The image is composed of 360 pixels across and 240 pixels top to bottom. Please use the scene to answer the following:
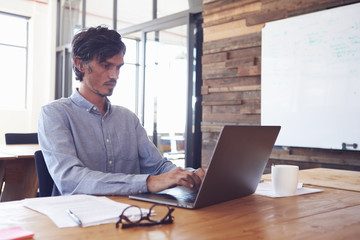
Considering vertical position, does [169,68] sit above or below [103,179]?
above

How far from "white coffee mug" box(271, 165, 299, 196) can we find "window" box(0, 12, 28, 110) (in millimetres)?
6307

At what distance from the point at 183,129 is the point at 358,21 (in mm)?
2112

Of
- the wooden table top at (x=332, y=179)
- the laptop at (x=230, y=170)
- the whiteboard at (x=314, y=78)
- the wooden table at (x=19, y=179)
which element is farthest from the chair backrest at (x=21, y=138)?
the laptop at (x=230, y=170)

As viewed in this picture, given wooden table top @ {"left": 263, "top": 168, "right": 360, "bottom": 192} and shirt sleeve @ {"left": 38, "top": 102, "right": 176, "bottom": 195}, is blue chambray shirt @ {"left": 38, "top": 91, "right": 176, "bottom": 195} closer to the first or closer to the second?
shirt sleeve @ {"left": 38, "top": 102, "right": 176, "bottom": 195}

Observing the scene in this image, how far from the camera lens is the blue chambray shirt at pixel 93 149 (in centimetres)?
120

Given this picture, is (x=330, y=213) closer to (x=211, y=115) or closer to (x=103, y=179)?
(x=103, y=179)

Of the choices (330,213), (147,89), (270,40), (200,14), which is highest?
(200,14)

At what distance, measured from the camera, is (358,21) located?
273cm

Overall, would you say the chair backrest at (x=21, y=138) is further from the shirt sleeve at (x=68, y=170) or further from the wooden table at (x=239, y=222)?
the wooden table at (x=239, y=222)

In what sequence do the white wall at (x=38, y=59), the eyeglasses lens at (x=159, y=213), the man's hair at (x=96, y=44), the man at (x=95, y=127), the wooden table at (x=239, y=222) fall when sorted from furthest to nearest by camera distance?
1. the white wall at (x=38, y=59)
2. the man's hair at (x=96, y=44)
3. the man at (x=95, y=127)
4. the eyeglasses lens at (x=159, y=213)
5. the wooden table at (x=239, y=222)

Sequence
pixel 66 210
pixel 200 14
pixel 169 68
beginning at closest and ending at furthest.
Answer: pixel 66 210 → pixel 200 14 → pixel 169 68

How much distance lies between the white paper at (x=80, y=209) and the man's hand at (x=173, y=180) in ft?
0.51

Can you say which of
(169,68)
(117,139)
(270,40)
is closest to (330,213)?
(117,139)

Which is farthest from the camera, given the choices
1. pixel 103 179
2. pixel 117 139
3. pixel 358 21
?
pixel 358 21
